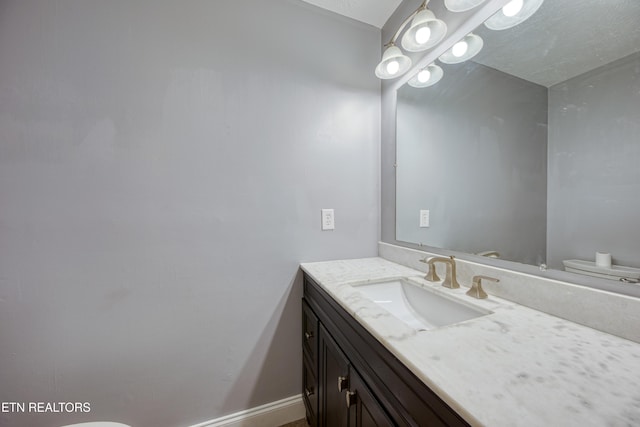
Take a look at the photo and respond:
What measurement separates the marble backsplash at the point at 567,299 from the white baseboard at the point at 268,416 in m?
1.16

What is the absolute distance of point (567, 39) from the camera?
0.72 meters

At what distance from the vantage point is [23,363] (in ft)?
3.09

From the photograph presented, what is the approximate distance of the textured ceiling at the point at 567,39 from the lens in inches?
24.2

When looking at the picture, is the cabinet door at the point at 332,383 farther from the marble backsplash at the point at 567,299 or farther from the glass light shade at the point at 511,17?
the glass light shade at the point at 511,17

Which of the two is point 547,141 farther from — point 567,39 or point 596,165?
point 567,39

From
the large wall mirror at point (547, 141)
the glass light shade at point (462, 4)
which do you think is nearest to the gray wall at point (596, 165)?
the large wall mirror at point (547, 141)

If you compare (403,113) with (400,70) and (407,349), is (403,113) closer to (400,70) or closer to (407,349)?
(400,70)

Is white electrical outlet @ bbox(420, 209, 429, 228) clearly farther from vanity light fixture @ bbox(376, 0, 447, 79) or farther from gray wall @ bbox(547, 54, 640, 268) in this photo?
vanity light fixture @ bbox(376, 0, 447, 79)

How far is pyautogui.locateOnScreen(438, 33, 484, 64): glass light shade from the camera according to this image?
0.99 meters

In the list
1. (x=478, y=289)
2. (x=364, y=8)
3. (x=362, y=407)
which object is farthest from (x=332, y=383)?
(x=364, y=8)

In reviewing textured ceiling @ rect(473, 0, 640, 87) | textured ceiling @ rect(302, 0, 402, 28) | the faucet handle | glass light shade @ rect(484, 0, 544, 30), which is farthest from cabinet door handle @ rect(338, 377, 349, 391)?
textured ceiling @ rect(302, 0, 402, 28)

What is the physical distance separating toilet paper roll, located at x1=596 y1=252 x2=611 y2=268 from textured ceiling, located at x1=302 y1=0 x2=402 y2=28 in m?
1.53

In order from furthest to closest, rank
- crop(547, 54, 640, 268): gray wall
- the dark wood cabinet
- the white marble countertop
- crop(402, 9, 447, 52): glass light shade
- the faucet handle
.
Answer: crop(402, 9, 447, 52): glass light shade < the faucet handle < crop(547, 54, 640, 268): gray wall < the dark wood cabinet < the white marble countertop

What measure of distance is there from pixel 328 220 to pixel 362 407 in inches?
36.1
